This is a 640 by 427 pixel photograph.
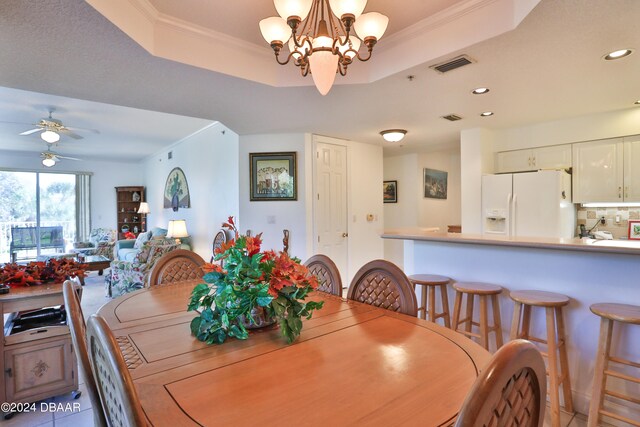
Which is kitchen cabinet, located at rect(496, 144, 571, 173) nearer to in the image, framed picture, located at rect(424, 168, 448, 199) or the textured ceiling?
the textured ceiling

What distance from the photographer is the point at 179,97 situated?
299 cm

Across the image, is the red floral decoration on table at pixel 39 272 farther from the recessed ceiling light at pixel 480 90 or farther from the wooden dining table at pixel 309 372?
the recessed ceiling light at pixel 480 90

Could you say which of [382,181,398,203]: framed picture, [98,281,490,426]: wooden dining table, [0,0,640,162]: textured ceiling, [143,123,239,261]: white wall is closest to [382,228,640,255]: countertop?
[98,281,490,426]: wooden dining table

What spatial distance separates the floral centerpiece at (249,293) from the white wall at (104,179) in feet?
29.7

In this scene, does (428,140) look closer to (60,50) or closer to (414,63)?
(414,63)

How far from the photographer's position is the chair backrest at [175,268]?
2219 millimetres

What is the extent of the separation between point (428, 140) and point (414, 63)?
2884 millimetres

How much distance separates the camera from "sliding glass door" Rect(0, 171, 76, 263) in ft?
24.3

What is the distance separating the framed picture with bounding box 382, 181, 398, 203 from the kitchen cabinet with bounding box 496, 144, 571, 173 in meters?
2.16

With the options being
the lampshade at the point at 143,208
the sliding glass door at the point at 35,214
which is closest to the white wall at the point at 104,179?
the sliding glass door at the point at 35,214

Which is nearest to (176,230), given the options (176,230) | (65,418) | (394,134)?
(176,230)

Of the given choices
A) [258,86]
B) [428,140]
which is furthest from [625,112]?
[258,86]

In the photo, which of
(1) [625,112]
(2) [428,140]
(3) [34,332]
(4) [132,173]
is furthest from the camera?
(4) [132,173]

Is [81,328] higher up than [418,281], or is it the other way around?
[81,328]
